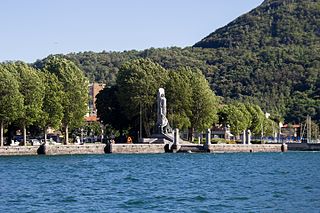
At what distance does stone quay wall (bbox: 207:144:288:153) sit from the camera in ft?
395

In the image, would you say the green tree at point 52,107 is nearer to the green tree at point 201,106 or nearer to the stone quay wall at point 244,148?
the stone quay wall at point 244,148

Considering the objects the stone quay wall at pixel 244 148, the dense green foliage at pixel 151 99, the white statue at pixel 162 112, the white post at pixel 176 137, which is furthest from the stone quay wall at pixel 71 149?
the stone quay wall at pixel 244 148

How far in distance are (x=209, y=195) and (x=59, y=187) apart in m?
10.8

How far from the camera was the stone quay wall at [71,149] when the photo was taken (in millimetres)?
105250

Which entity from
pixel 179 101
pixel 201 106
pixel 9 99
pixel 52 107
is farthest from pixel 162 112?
pixel 9 99

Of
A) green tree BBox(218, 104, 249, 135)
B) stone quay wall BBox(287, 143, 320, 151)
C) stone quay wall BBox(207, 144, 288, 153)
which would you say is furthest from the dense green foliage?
green tree BBox(218, 104, 249, 135)

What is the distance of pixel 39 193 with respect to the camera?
49.7 metres

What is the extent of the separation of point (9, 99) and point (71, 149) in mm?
11269

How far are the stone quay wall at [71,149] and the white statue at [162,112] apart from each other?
1359cm

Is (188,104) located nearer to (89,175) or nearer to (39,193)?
(89,175)

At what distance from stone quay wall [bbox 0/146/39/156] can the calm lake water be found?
77.2ft

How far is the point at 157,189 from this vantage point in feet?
173

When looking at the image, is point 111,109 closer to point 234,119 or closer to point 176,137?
point 176,137

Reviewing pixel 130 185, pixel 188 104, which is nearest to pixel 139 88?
pixel 188 104
